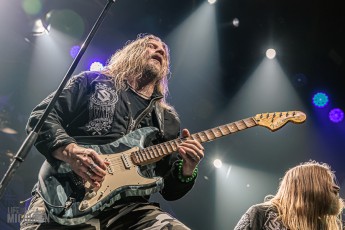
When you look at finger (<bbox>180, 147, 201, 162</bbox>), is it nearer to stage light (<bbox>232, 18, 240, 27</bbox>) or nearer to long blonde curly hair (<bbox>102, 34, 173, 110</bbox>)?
long blonde curly hair (<bbox>102, 34, 173, 110</bbox>)

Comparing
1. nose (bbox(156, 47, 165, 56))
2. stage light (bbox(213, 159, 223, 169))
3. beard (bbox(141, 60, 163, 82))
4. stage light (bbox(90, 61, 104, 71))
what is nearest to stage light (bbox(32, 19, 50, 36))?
stage light (bbox(90, 61, 104, 71))

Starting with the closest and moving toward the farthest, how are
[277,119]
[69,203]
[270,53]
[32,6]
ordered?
[69,203] → [277,119] → [32,6] → [270,53]

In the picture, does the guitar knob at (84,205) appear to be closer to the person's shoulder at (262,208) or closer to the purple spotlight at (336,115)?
the person's shoulder at (262,208)

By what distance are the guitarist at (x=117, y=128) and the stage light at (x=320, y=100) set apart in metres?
6.19

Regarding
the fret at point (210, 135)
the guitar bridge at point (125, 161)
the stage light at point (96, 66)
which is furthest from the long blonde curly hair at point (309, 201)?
the stage light at point (96, 66)

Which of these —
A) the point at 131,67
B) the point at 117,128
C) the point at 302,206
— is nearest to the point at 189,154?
the point at 117,128

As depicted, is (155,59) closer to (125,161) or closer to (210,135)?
(210,135)

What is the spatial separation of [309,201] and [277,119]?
1142 mm

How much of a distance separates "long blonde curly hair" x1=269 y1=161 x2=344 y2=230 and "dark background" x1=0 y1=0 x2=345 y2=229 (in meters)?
3.96

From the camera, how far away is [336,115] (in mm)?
8844

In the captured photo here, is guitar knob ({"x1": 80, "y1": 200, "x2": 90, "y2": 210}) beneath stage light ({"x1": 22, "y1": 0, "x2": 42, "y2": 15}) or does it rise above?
beneath

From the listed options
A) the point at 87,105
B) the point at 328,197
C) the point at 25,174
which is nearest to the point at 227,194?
the point at 25,174

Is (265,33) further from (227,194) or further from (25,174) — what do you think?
(25,174)

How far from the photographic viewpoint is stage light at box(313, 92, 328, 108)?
881 cm
